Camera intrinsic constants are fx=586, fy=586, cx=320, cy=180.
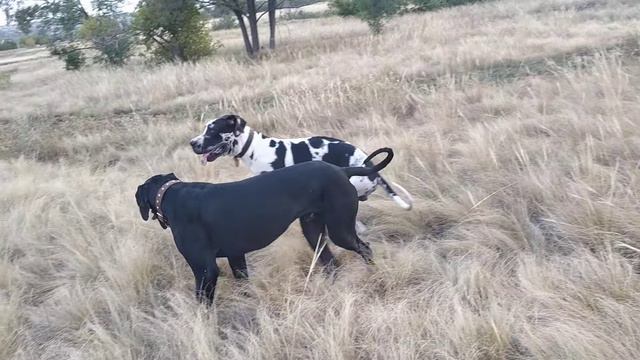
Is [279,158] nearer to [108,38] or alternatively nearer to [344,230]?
[344,230]

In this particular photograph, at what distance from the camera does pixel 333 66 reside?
1174cm

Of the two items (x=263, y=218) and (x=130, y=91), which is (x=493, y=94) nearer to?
(x=263, y=218)

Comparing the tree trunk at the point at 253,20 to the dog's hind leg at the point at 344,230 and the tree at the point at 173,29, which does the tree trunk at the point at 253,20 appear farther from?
the dog's hind leg at the point at 344,230

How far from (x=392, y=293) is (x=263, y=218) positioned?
910 mm

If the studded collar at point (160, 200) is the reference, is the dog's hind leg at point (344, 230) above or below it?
below

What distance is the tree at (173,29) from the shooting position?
62.1ft

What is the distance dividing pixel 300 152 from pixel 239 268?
1386 millimetres

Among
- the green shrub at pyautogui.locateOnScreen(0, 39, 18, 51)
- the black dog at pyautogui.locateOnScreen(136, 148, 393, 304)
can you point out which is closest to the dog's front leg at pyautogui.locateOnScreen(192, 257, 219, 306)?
the black dog at pyautogui.locateOnScreen(136, 148, 393, 304)

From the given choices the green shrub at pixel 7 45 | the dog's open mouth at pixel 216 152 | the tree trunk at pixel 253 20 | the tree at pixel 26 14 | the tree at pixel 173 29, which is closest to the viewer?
the dog's open mouth at pixel 216 152

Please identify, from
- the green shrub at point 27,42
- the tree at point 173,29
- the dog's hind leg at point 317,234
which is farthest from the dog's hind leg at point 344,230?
the green shrub at point 27,42

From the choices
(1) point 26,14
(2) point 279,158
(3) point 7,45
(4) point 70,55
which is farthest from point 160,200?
(3) point 7,45

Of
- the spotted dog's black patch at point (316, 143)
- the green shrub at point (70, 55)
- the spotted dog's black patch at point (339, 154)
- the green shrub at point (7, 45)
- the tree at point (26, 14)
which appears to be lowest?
the green shrub at point (7, 45)

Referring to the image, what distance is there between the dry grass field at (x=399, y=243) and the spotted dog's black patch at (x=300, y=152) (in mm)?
662

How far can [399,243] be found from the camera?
429 centimetres
